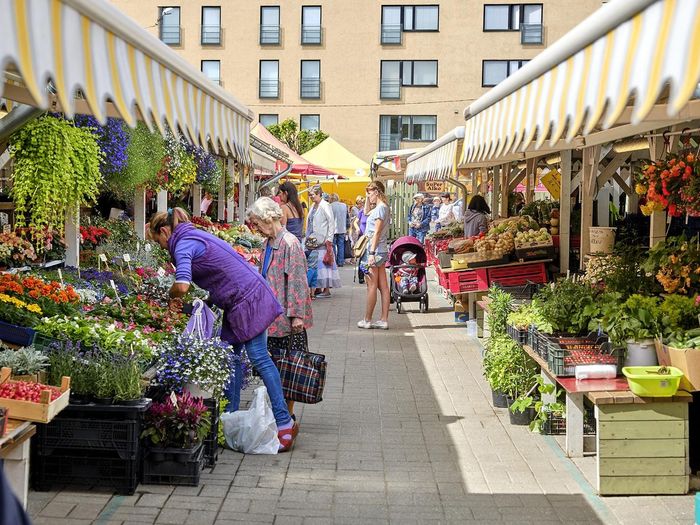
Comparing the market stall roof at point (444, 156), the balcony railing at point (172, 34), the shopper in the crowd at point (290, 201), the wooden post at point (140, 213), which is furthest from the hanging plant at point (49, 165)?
the balcony railing at point (172, 34)

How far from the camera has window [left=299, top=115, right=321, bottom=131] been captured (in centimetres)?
4726

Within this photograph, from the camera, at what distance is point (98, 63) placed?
2.76 meters

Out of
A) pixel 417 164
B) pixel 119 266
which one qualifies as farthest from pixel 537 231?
pixel 119 266

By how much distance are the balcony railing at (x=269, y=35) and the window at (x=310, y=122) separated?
3864mm

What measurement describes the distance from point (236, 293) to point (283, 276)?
2.22 ft

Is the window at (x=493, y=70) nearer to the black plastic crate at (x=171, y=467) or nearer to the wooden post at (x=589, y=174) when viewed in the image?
the wooden post at (x=589, y=174)

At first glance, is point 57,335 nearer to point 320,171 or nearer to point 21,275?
point 21,275

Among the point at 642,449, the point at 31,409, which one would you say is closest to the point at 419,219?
the point at 642,449

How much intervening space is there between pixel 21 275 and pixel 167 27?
42.1 m

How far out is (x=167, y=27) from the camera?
47.3 m

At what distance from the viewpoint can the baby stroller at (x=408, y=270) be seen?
47.0 feet

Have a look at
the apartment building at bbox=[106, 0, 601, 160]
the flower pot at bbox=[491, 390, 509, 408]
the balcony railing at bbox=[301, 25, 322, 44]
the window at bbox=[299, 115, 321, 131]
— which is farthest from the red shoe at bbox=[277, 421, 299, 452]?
the balcony railing at bbox=[301, 25, 322, 44]

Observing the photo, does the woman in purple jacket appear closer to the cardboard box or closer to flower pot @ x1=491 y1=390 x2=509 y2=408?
flower pot @ x1=491 y1=390 x2=509 y2=408

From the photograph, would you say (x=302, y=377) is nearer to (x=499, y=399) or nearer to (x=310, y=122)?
(x=499, y=399)
